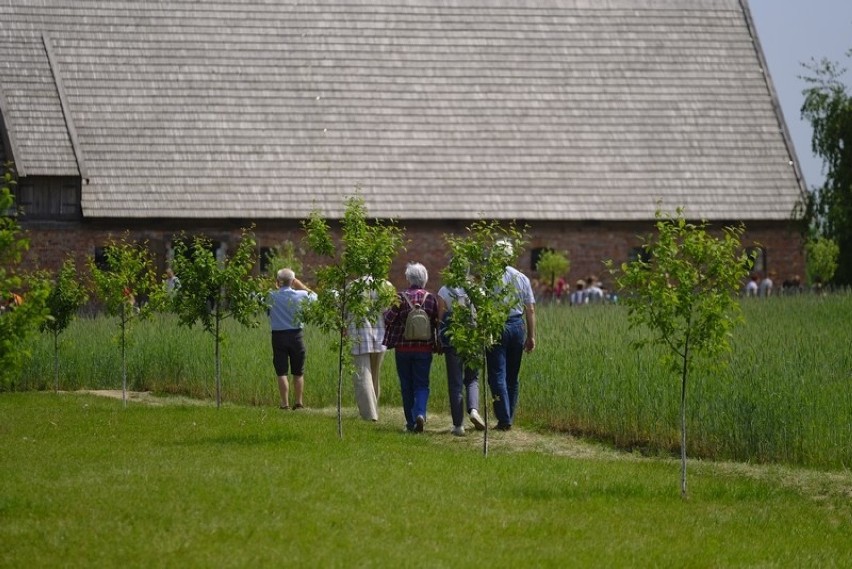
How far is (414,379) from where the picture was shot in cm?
1891

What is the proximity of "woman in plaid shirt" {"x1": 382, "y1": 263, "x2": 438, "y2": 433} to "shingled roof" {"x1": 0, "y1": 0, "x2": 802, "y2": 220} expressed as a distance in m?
24.0

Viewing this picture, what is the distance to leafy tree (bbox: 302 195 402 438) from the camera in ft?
57.6

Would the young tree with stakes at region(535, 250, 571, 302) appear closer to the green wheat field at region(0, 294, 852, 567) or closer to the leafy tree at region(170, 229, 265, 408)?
the green wheat field at region(0, 294, 852, 567)

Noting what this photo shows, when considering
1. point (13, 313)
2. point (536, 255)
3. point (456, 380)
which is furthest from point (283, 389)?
point (536, 255)

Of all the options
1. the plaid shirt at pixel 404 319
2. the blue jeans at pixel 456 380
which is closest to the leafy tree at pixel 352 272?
the plaid shirt at pixel 404 319

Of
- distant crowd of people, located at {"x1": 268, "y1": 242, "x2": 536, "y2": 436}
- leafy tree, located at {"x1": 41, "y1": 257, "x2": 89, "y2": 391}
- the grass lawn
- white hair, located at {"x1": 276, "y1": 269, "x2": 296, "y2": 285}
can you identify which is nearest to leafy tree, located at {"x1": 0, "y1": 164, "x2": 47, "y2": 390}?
the grass lawn

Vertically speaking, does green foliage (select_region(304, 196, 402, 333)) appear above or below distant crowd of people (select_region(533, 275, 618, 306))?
below

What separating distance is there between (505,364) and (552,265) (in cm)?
2539

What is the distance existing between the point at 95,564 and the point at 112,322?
774 inches

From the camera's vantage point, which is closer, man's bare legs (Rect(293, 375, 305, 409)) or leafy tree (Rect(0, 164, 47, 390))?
leafy tree (Rect(0, 164, 47, 390))

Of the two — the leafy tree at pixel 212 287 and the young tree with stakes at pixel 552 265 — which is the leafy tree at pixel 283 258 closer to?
the young tree with stakes at pixel 552 265

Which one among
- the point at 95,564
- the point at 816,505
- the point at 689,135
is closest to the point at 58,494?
the point at 95,564

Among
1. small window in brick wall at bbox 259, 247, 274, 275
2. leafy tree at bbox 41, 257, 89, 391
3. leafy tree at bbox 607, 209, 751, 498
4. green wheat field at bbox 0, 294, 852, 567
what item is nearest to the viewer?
green wheat field at bbox 0, 294, 852, 567

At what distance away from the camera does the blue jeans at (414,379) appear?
18.8 metres
